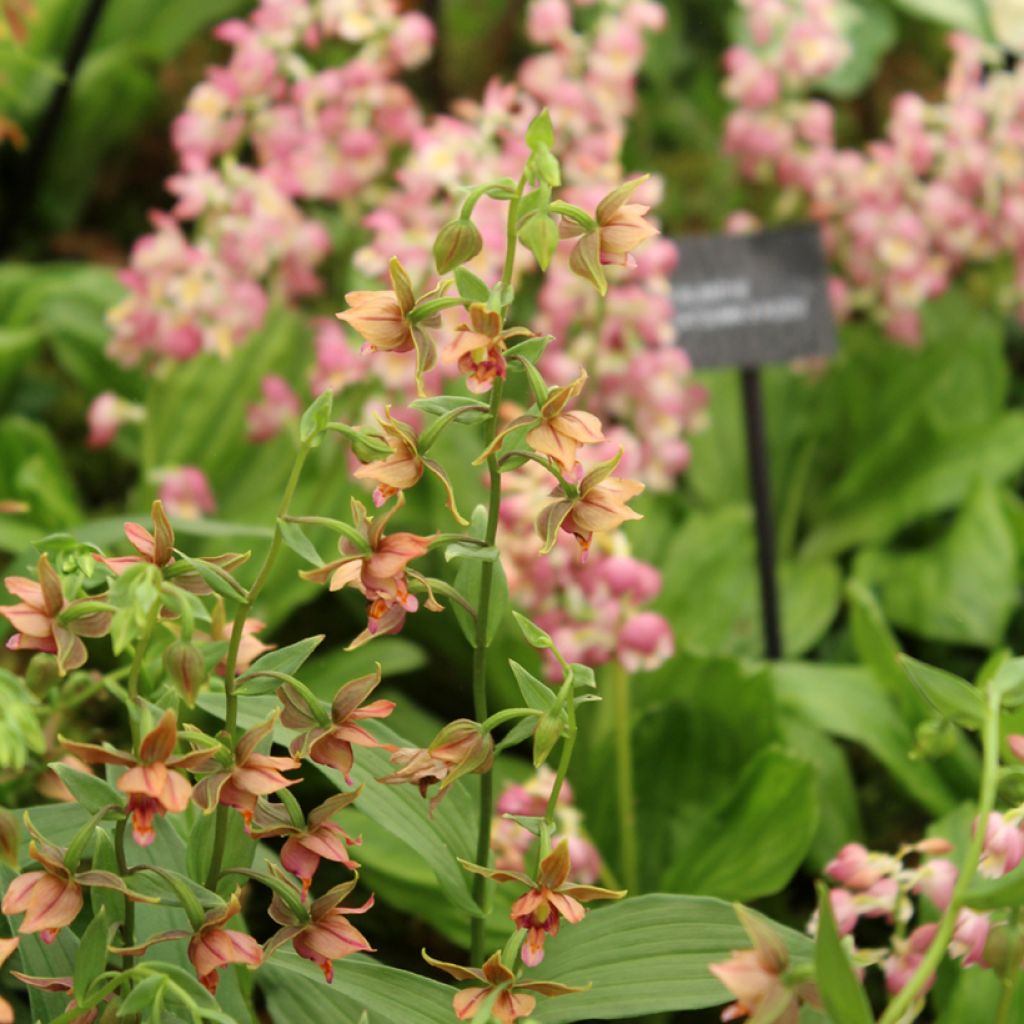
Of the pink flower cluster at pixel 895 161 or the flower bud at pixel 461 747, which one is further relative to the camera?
the pink flower cluster at pixel 895 161

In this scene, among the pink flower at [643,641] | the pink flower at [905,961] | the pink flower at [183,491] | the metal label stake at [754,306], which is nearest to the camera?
the pink flower at [905,961]

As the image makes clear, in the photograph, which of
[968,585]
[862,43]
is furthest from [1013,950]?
[862,43]

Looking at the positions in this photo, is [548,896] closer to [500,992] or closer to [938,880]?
[500,992]

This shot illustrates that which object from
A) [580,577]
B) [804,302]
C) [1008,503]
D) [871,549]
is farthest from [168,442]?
[1008,503]

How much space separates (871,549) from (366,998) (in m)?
1.12

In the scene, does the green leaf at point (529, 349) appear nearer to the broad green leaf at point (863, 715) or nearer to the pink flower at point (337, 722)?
the pink flower at point (337, 722)

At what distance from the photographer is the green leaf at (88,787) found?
1.88ft

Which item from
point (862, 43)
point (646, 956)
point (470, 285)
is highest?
point (862, 43)

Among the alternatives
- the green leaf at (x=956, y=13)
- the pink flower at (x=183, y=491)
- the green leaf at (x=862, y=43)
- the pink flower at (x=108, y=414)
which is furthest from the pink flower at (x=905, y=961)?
the green leaf at (x=862, y=43)

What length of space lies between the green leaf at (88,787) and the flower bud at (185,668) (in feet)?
0.24

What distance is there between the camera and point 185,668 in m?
0.54

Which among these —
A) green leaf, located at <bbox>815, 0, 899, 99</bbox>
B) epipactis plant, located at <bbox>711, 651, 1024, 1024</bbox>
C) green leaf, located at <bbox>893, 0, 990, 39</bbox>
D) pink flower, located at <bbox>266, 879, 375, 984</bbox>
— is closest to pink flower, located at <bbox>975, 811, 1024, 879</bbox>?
epipactis plant, located at <bbox>711, 651, 1024, 1024</bbox>

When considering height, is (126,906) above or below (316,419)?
below

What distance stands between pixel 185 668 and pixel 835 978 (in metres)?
0.30
